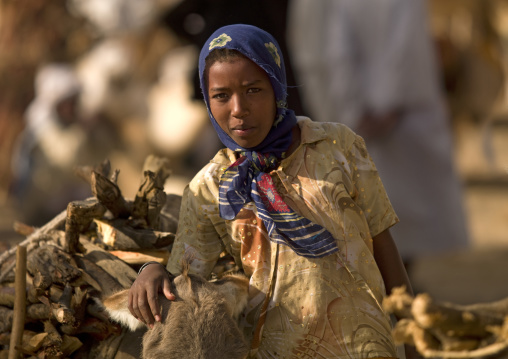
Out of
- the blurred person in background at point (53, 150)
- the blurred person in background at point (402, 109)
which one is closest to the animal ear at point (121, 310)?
the blurred person in background at point (402, 109)

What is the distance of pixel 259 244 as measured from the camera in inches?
93.6

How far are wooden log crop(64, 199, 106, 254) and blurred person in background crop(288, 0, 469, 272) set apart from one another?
3.70 m

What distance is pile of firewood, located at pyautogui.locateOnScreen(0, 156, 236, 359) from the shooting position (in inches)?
97.1

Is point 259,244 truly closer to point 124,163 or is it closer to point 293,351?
point 293,351

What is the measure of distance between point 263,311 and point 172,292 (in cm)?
28

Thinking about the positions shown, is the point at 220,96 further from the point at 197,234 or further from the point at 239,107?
the point at 197,234

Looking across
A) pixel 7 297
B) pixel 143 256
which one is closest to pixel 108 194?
pixel 143 256

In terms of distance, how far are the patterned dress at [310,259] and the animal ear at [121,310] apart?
184mm

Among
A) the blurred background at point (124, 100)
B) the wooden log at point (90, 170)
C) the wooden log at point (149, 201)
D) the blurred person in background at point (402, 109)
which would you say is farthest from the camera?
the blurred background at point (124, 100)

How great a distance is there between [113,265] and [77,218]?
20 cm

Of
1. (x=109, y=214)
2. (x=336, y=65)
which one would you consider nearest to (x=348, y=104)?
(x=336, y=65)

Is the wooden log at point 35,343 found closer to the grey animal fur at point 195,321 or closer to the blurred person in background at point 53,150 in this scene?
the grey animal fur at point 195,321

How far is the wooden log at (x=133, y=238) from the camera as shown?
8.84 feet

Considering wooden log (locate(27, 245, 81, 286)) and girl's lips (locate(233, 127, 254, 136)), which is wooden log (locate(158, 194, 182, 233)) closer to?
wooden log (locate(27, 245, 81, 286))
